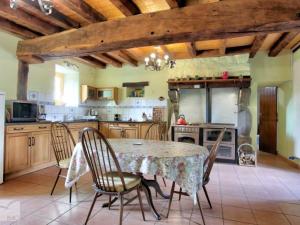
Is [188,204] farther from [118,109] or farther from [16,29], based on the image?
[118,109]

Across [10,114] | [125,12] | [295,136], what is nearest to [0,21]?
[10,114]

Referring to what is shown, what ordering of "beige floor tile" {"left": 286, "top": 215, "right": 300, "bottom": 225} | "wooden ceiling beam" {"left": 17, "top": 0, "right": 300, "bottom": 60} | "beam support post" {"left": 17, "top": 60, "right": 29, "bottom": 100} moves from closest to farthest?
1. "beige floor tile" {"left": 286, "top": 215, "right": 300, "bottom": 225}
2. "wooden ceiling beam" {"left": 17, "top": 0, "right": 300, "bottom": 60}
3. "beam support post" {"left": 17, "top": 60, "right": 29, "bottom": 100}

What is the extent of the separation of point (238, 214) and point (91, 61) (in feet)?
16.0

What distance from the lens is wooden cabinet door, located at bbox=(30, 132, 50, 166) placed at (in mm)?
3677

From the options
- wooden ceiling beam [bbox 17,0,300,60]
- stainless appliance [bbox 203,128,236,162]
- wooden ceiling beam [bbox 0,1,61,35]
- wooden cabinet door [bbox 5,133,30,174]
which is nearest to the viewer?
wooden ceiling beam [bbox 17,0,300,60]

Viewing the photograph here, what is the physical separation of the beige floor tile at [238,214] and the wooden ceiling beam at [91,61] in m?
4.57

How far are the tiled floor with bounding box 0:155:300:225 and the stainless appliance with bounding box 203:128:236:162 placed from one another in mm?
949

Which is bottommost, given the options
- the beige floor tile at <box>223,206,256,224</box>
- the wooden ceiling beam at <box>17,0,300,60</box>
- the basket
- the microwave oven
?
the beige floor tile at <box>223,206,256,224</box>

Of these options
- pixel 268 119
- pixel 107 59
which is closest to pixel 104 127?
pixel 107 59

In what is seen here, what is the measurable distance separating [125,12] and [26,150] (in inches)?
108

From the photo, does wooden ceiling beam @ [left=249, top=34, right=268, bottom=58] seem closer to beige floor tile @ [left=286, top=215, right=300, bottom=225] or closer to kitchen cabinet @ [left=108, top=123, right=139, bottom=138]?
beige floor tile @ [left=286, top=215, right=300, bottom=225]

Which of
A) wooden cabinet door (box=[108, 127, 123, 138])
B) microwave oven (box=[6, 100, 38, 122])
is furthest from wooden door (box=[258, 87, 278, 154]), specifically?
microwave oven (box=[6, 100, 38, 122])

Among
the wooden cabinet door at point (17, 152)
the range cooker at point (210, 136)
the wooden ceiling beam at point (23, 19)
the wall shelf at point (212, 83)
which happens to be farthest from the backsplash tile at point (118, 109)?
the wooden ceiling beam at point (23, 19)

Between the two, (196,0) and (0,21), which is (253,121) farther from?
(0,21)
